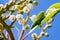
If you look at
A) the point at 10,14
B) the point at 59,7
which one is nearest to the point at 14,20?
the point at 10,14

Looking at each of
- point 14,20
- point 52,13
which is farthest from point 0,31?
point 52,13

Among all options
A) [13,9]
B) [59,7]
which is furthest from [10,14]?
[59,7]

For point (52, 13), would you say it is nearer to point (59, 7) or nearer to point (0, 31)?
point (59, 7)

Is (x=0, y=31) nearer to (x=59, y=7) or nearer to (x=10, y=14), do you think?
(x=10, y=14)

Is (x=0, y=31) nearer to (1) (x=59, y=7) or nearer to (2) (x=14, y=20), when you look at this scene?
(2) (x=14, y=20)
